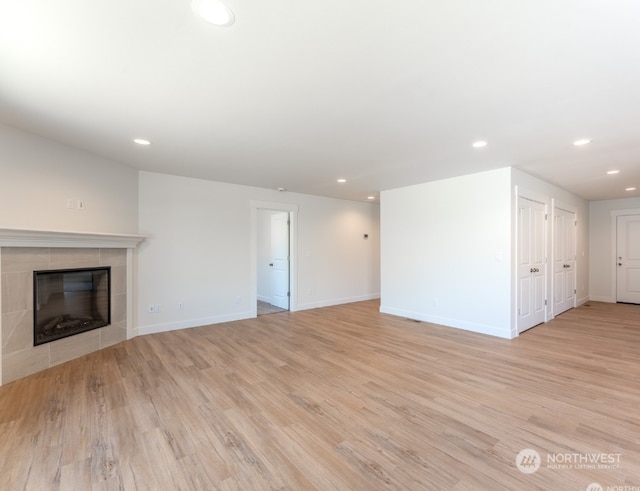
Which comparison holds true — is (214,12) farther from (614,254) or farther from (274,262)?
(614,254)

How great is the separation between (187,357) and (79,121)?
2682 millimetres

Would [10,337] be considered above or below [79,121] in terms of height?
below

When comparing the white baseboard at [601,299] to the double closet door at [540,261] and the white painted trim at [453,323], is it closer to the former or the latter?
the double closet door at [540,261]

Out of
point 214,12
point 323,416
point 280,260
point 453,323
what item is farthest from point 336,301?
point 214,12

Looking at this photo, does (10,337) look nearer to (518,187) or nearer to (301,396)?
(301,396)

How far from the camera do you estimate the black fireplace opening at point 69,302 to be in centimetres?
327

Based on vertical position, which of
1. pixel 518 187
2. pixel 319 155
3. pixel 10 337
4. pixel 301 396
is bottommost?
pixel 301 396

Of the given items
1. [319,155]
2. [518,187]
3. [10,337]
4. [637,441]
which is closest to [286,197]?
[319,155]

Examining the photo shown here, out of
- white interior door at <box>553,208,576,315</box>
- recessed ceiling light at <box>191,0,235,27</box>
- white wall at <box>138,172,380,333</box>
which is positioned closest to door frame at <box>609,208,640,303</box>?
white interior door at <box>553,208,576,315</box>

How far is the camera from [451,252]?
494 centimetres

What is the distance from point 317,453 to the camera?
191 cm

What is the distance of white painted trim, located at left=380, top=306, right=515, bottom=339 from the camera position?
4325 millimetres

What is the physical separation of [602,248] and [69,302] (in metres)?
10.4

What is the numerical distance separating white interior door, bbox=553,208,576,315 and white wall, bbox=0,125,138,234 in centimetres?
711
